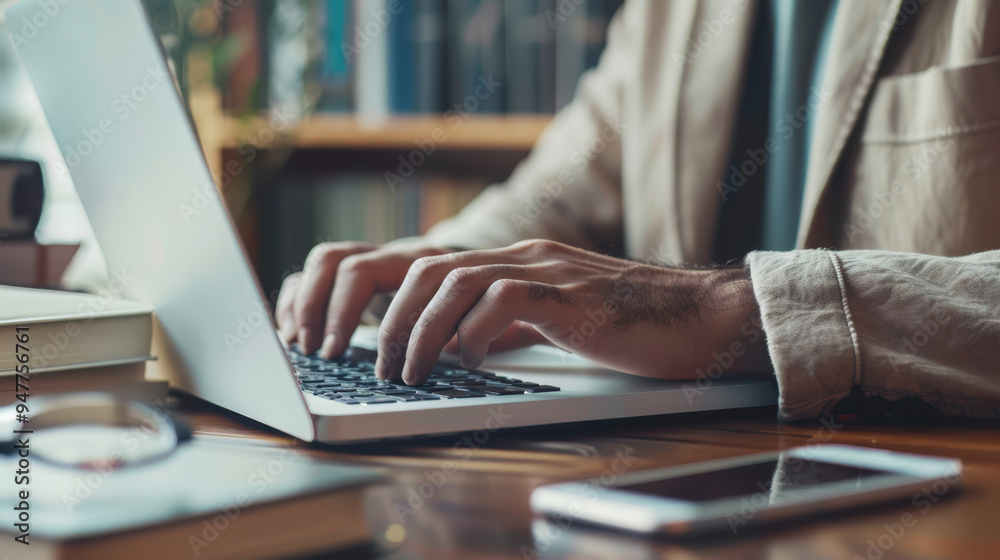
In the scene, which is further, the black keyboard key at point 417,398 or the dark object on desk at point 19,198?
the dark object on desk at point 19,198

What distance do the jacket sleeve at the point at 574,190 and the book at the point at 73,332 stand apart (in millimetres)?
597

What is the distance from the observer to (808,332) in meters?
0.55

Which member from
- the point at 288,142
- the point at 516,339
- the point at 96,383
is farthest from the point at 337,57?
the point at 96,383

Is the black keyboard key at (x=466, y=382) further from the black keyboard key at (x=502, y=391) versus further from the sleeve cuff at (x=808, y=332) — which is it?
the sleeve cuff at (x=808, y=332)

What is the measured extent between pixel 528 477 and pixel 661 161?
788 millimetres

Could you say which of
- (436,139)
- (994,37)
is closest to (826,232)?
(994,37)

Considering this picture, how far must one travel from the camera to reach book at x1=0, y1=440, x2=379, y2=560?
26 centimetres

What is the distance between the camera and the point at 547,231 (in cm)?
123

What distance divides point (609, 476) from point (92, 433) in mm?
220

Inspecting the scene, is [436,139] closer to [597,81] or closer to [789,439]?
[597,81]

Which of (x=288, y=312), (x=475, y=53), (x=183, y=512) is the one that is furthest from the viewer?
(x=475, y=53)

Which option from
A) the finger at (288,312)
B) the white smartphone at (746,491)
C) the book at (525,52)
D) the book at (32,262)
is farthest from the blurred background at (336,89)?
the white smartphone at (746,491)

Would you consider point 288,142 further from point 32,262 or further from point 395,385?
point 395,385

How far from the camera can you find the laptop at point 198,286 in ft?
1.42
